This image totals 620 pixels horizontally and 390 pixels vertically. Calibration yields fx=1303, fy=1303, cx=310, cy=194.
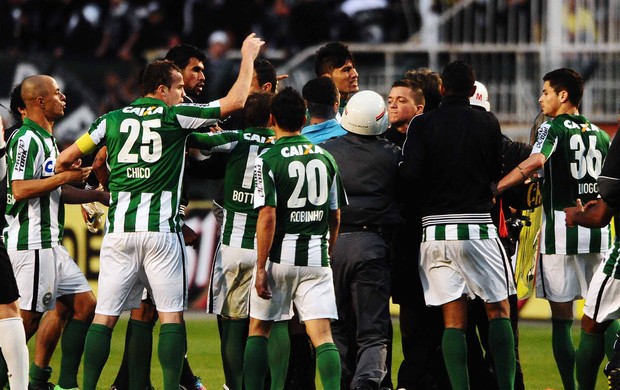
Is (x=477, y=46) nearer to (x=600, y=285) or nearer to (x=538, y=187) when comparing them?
(x=538, y=187)

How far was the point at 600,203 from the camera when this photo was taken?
8484 millimetres

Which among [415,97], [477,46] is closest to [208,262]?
[477,46]

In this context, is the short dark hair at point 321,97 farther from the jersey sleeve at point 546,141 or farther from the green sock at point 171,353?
the green sock at point 171,353

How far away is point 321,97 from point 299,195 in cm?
115

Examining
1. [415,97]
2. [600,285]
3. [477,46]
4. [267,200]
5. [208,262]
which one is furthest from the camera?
[477,46]

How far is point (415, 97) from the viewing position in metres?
9.40

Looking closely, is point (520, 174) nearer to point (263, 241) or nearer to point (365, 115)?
point (365, 115)

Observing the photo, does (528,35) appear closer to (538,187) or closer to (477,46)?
(477,46)

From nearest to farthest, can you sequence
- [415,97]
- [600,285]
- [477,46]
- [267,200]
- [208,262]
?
[267,200] → [600,285] → [415,97] → [208,262] → [477,46]

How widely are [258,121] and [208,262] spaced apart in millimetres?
6264

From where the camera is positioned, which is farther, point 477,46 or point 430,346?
point 477,46

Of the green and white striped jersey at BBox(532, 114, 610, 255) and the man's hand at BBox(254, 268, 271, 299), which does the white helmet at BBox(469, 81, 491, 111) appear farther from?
the man's hand at BBox(254, 268, 271, 299)

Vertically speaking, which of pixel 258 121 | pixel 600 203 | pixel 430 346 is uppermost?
pixel 258 121

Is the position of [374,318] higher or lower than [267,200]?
lower
